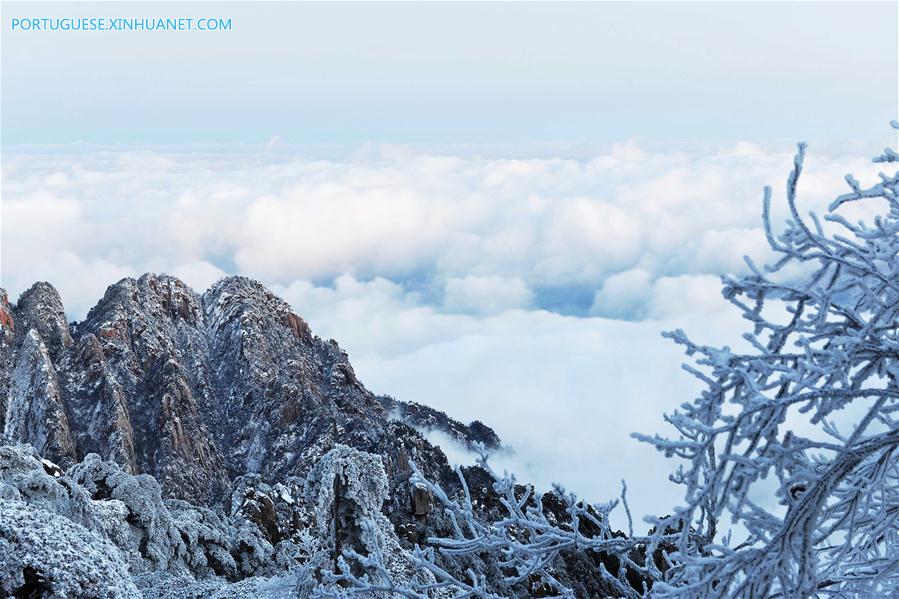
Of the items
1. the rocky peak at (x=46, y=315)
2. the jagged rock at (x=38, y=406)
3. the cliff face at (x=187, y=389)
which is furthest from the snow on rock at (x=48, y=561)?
the rocky peak at (x=46, y=315)

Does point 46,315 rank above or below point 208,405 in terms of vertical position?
above

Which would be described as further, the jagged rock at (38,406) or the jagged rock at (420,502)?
the jagged rock at (38,406)

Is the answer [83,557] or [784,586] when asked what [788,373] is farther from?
[83,557]

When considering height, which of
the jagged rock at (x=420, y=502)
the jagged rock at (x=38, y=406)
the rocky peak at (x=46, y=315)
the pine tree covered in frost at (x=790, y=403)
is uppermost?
the rocky peak at (x=46, y=315)

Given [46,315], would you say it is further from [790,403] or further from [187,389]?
[790,403]

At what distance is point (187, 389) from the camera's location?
84125mm

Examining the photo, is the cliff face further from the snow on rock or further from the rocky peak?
the snow on rock

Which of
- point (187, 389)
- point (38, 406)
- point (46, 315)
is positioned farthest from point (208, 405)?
point (46, 315)

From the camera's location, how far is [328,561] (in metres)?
16.8

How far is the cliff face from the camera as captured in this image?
75.8 meters

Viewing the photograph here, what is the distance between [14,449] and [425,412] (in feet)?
266

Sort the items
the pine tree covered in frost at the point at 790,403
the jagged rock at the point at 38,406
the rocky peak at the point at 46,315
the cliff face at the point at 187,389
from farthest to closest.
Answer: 1. the rocky peak at the point at 46,315
2. the cliff face at the point at 187,389
3. the jagged rock at the point at 38,406
4. the pine tree covered in frost at the point at 790,403

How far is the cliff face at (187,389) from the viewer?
75.8 metres

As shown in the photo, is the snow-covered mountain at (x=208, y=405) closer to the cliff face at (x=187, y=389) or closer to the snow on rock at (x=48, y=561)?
the cliff face at (x=187, y=389)
